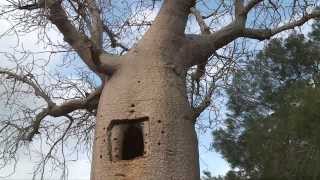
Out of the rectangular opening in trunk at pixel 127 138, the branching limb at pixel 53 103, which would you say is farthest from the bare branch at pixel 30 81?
the rectangular opening in trunk at pixel 127 138

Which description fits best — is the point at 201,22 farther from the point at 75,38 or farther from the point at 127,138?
the point at 127,138

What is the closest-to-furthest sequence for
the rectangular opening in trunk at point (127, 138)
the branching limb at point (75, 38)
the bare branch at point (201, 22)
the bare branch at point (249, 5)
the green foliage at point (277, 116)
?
the rectangular opening in trunk at point (127, 138), the branching limb at point (75, 38), the bare branch at point (249, 5), the bare branch at point (201, 22), the green foliage at point (277, 116)

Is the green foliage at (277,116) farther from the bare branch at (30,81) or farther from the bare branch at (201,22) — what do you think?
the bare branch at (30,81)

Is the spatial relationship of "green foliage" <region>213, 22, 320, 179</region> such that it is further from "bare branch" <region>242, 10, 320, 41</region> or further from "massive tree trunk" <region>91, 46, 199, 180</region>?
"massive tree trunk" <region>91, 46, 199, 180</region>

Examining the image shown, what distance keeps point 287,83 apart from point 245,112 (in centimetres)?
83

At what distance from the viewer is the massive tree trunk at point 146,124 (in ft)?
12.1

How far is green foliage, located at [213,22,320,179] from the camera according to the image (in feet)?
22.6

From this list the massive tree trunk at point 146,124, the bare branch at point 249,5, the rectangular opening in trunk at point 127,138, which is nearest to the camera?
the massive tree trunk at point 146,124

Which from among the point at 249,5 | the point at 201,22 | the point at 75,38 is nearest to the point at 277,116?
the point at 201,22

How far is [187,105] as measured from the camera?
4.06 metres

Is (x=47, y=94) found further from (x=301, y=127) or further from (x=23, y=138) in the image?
(x=301, y=127)

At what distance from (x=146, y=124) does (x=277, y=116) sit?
4.60 m

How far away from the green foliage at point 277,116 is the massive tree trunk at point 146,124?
4.44ft

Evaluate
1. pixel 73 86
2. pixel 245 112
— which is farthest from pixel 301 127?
pixel 73 86
